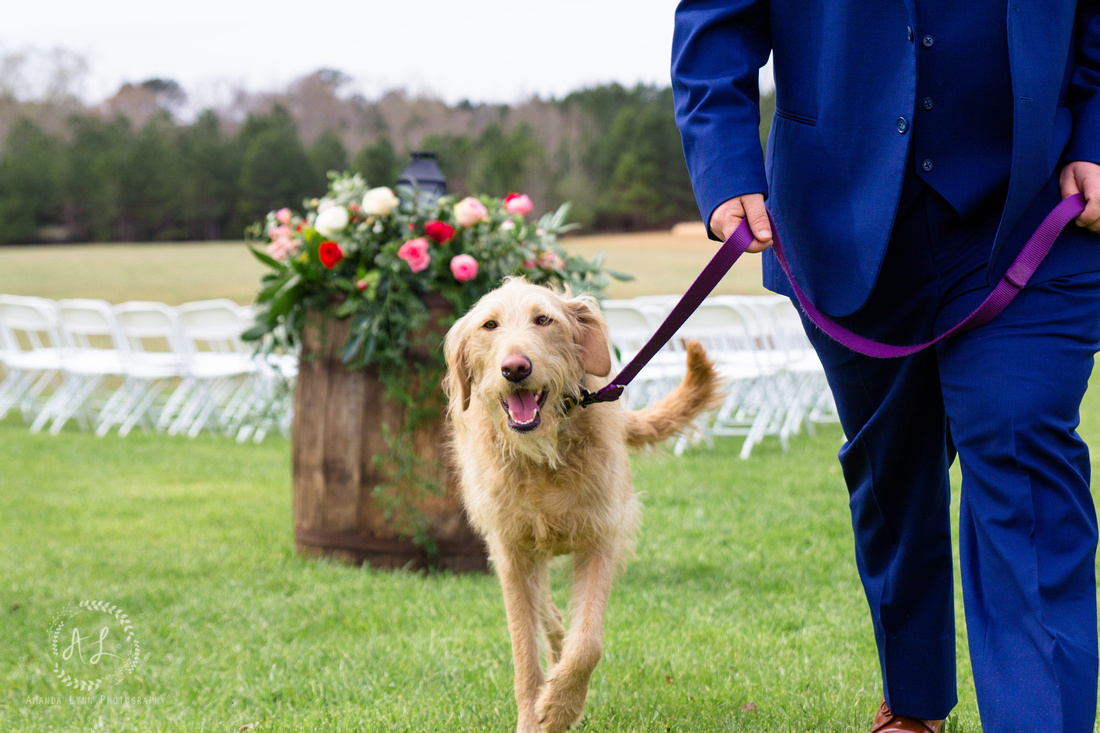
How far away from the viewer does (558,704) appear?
106 inches

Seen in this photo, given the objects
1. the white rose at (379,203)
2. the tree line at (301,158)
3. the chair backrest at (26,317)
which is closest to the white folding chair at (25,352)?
the chair backrest at (26,317)

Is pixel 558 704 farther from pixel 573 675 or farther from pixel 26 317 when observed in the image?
pixel 26 317

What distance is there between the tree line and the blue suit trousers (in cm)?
3306

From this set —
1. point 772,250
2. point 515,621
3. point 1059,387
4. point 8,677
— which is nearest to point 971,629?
point 1059,387

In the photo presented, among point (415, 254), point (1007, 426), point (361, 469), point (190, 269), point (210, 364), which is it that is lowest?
point (190, 269)

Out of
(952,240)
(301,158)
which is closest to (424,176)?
(952,240)

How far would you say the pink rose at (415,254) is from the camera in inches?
185

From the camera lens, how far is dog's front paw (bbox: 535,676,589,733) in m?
2.68

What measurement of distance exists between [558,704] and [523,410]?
81 cm

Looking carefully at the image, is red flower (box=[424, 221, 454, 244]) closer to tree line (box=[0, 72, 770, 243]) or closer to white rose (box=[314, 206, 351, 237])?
white rose (box=[314, 206, 351, 237])

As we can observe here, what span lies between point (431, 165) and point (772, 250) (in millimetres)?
4240

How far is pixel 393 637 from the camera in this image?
3930 mm

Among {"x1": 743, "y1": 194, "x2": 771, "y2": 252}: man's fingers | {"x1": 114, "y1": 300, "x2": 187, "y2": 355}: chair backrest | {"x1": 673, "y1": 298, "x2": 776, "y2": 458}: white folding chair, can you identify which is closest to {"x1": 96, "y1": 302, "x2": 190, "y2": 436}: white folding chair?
{"x1": 114, "y1": 300, "x2": 187, "y2": 355}: chair backrest

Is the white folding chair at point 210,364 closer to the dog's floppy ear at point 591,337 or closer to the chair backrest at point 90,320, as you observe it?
the chair backrest at point 90,320
